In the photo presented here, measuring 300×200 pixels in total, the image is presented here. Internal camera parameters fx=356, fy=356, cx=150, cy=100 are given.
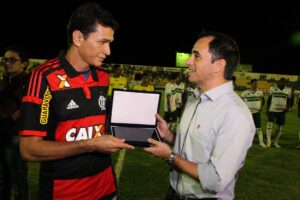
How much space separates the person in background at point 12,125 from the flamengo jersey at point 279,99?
368 inches

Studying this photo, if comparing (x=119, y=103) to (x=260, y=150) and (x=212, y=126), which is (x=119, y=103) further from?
(x=260, y=150)

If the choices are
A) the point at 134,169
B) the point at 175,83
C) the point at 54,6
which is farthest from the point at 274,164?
the point at 54,6

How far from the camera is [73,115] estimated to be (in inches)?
97.0

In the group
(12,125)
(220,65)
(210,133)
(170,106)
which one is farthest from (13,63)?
(170,106)

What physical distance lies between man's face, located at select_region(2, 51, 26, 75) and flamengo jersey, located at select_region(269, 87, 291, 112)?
9.40 metres

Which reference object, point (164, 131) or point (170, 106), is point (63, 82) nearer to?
point (164, 131)

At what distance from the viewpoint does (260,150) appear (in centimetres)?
1067

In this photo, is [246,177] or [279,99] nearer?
[246,177]

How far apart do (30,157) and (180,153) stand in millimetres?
1087

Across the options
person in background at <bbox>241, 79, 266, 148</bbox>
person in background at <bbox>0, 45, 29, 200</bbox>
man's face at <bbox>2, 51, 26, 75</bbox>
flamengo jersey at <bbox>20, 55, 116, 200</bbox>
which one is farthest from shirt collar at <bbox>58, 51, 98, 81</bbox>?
person in background at <bbox>241, 79, 266, 148</bbox>

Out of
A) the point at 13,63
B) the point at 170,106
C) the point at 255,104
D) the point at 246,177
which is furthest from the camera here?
the point at 170,106

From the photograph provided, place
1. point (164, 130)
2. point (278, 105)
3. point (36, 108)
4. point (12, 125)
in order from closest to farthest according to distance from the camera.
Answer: point (36, 108)
point (164, 130)
point (12, 125)
point (278, 105)

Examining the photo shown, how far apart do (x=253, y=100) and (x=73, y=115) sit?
9937 millimetres

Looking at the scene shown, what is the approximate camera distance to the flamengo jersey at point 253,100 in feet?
37.7
